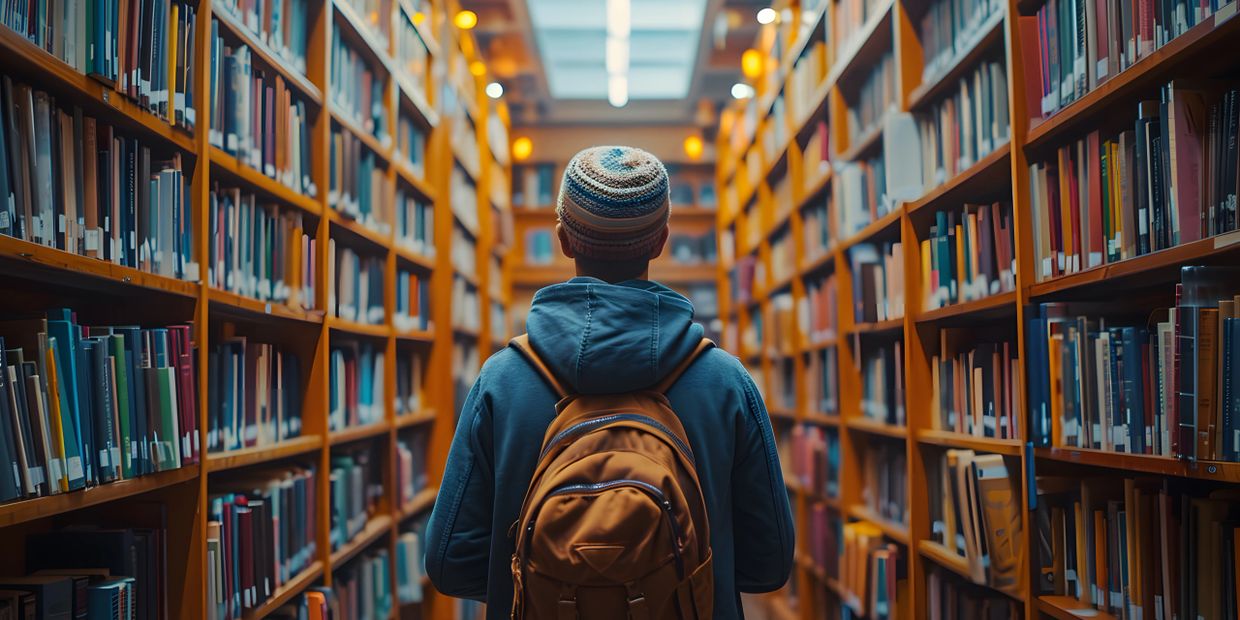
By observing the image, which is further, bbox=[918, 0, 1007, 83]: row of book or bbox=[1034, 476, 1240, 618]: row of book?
bbox=[918, 0, 1007, 83]: row of book

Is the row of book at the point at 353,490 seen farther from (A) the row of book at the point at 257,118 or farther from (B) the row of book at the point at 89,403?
(B) the row of book at the point at 89,403

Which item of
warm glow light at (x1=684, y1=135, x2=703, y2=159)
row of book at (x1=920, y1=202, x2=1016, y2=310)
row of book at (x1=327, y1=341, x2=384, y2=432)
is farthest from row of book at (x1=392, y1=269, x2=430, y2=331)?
warm glow light at (x1=684, y1=135, x2=703, y2=159)

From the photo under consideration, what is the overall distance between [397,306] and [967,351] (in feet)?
8.04

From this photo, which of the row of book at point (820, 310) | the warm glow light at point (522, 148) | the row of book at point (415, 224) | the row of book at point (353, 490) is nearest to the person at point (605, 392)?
the row of book at point (353, 490)

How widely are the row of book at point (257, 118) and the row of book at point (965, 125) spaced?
190 centimetres

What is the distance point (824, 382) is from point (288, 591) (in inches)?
104

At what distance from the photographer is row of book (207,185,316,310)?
7.95 ft

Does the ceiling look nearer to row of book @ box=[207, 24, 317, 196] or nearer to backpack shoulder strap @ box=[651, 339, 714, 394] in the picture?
row of book @ box=[207, 24, 317, 196]

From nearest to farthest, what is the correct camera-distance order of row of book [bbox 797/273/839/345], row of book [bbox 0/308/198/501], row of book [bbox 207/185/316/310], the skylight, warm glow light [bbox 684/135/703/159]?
row of book [bbox 0/308/198/501], row of book [bbox 207/185/316/310], row of book [bbox 797/273/839/345], the skylight, warm glow light [bbox 684/135/703/159]

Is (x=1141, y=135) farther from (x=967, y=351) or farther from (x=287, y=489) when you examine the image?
(x=287, y=489)

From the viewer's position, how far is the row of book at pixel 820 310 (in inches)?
166

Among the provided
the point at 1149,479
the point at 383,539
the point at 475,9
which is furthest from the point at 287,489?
the point at 475,9

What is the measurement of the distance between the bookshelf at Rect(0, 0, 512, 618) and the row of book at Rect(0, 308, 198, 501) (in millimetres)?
38

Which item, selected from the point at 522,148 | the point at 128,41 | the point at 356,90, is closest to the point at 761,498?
the point at 128,41
